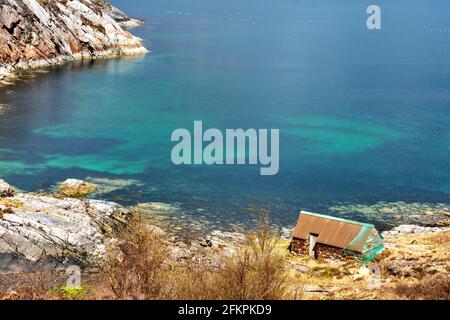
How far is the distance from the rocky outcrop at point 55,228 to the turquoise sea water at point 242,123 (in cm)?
874

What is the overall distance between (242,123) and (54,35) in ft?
210

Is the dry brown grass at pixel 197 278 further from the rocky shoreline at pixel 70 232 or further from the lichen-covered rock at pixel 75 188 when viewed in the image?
the lichen-covered rock at pixel 75 188

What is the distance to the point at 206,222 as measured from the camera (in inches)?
2110

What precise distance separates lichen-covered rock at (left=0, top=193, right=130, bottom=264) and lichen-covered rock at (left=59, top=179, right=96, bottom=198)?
22.8 ft

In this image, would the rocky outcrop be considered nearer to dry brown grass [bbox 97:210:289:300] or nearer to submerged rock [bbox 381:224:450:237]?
dry brown grass [bbox 97:210:289:300]

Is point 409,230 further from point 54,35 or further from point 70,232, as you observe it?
point 54,35

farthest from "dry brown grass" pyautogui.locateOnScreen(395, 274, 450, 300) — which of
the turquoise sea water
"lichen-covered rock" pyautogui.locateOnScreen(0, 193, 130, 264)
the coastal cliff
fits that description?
the coastal cliff

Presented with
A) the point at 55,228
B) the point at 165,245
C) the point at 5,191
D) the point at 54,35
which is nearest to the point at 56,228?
the point at 55,228

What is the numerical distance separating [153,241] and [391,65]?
5214 inches

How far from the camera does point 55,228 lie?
1713 inches

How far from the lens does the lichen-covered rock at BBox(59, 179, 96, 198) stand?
57.6 metres

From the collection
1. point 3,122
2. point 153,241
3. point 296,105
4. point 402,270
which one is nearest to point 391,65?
point 296,105

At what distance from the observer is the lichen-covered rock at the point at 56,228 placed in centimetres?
4103
